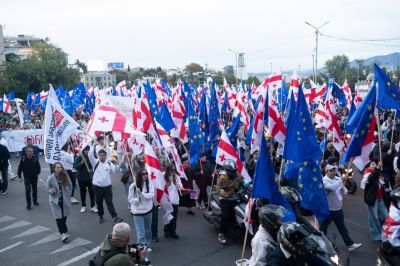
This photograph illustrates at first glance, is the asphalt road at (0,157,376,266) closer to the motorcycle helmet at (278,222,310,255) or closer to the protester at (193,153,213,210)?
the protester at (193,153,213,210)

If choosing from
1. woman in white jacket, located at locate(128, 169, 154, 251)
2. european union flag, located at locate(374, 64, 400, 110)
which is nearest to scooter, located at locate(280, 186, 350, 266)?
woman in white jacket, located at locate(128, 169, 154, 251)

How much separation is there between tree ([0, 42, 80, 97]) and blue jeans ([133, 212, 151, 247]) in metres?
51.5

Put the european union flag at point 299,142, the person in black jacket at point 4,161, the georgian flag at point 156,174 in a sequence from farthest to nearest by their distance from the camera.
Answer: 1. the person in black jacket at point 4,161
2. the georgian flag at point 156,174
3. the european union flag at point 299,142

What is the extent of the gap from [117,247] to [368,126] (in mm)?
5152

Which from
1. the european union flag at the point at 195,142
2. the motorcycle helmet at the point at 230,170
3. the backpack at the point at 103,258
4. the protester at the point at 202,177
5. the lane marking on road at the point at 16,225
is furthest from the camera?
the european union flag at the point at 195,142

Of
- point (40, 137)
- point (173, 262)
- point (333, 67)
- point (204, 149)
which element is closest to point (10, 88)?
point (40, 137)

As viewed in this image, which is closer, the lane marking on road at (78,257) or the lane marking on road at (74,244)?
the lane marking on road at (78,257)

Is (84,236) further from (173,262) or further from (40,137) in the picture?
(40,137)

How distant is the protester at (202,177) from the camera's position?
9.39 m

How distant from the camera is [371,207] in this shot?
6906 mm

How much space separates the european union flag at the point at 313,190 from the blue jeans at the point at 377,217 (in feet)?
4.64

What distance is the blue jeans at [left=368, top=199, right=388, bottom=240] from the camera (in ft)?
22.7

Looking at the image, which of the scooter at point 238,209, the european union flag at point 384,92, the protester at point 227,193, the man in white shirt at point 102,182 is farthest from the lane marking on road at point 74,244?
the european union flag at point 384,92

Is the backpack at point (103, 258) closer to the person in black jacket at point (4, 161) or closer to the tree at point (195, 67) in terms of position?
the person in black jacket at point (4, 161)
